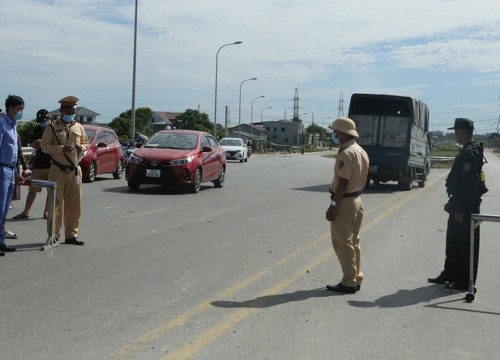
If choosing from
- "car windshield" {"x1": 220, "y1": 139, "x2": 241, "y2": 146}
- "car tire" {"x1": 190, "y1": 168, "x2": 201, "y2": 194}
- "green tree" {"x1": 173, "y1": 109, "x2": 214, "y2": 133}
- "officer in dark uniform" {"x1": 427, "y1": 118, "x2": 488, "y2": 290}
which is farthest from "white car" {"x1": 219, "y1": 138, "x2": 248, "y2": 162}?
"green tree" {"x1": 173, "y1": 109, "x2": 214, "y2": 133}

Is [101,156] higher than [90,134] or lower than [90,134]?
lower

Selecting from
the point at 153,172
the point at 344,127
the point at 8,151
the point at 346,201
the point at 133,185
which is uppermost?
the point at 344,127

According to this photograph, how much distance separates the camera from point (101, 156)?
19.4 metres

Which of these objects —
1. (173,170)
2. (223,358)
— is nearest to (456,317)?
(223,358)

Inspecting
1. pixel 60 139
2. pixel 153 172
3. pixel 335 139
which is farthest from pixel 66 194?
pixel 153 172

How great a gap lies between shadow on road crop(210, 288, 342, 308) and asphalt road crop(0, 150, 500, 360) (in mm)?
20

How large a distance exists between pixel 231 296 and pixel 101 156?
14.0 m

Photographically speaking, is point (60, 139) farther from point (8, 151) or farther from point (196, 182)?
point (196, 182)

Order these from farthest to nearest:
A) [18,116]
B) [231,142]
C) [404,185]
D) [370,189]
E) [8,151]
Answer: [231,142] < [370,189] < [404,185] < [18,116] < [8,151]

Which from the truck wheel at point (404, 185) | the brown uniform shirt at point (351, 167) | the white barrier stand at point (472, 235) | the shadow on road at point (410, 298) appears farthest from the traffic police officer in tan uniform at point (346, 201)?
the truck wheel at point (404, 185)

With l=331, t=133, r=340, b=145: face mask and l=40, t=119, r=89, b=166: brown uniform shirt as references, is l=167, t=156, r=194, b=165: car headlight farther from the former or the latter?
Result: l=331, t=133, r=340, b=145: face mask

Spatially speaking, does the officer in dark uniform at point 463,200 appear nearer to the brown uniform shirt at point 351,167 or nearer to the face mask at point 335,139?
the brown uniform shirt at point 351,167

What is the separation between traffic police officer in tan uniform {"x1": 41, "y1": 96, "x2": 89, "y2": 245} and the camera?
8461 mm

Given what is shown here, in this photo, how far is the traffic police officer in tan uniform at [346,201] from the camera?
6.32 metres
